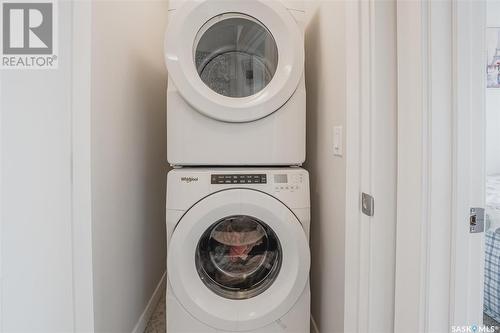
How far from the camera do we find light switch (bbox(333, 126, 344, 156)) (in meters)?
1.02

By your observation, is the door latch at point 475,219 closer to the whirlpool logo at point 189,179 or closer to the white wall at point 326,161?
the white wall at point 326,161

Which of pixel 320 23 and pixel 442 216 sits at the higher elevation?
pixel 320 23

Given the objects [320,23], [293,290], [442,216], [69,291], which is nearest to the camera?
[442,216]

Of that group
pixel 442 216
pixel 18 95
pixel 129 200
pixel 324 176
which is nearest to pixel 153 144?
pixel 129 200

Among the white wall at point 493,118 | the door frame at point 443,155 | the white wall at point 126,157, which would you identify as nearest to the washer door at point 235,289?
the white wall at point 126,157

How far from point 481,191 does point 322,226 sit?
0.66m

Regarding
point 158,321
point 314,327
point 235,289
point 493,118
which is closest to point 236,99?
point 235,289

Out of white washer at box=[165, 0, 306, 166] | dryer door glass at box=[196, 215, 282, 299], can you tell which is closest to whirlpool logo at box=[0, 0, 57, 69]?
white washer at box=[165, 0, 306, 166]

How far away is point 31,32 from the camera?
2.88ft

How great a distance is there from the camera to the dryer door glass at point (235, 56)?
49.7 inches

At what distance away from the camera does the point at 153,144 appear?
168cm

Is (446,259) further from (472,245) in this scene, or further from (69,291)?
(69,291)

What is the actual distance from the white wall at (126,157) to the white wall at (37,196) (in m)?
0.08

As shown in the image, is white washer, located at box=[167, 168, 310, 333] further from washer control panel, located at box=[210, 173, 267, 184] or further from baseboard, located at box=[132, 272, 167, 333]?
baseboard, located at box=[132, 272, 167, 333]
